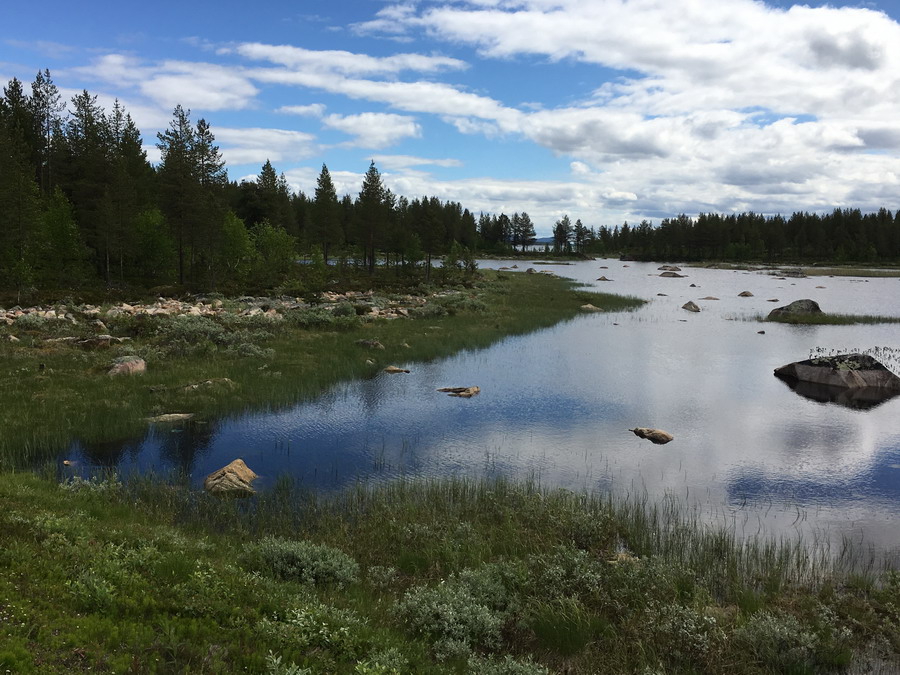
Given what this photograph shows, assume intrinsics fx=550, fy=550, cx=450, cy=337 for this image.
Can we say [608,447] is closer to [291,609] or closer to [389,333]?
[291,609]

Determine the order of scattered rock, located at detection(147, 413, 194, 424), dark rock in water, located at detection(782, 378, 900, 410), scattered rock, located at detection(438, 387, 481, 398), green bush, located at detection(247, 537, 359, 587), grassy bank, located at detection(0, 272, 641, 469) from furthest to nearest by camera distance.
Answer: dark rock in water, located at detection(782, 378, 900, 410) < scattered rock, located at detection(438, 387, 481, 398) < scattered rock, located at detection(147, 413, 194, 424) < grassy bank, located at detection(0, 272, 641, 469) < green bush, located at detection(247, 537, 359, 587)

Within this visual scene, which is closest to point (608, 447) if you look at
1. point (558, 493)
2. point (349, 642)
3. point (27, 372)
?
point (558, 493)

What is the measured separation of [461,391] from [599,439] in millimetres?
8355

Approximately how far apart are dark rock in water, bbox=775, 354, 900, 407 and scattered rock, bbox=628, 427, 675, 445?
13.0 meters

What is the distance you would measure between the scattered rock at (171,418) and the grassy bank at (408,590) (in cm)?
677

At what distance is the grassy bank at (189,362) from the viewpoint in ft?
66.6

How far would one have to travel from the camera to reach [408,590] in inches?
414

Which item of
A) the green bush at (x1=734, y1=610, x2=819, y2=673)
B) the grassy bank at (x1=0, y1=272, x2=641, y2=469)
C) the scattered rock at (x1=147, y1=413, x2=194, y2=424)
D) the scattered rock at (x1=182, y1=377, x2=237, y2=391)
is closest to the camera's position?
the green bush at (x1=734, y1=610, x2=819, y2=673)

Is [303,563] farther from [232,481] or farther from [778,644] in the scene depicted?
[778,644]

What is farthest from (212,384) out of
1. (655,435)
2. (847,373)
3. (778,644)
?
(847,373)

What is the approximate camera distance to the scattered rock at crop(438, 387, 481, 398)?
27.9 m

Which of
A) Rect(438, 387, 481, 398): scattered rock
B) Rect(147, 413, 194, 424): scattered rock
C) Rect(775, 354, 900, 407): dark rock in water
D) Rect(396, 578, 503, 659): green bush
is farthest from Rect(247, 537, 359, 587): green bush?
Rect(775, 354, 900, 407): dark rock in water

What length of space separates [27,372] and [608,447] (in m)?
25.2

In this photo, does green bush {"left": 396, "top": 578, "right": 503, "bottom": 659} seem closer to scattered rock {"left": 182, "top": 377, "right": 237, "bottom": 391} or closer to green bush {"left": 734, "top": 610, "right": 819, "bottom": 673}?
green bush {"left": 734, "top": 610, "right": 819, "bottom": 673}
